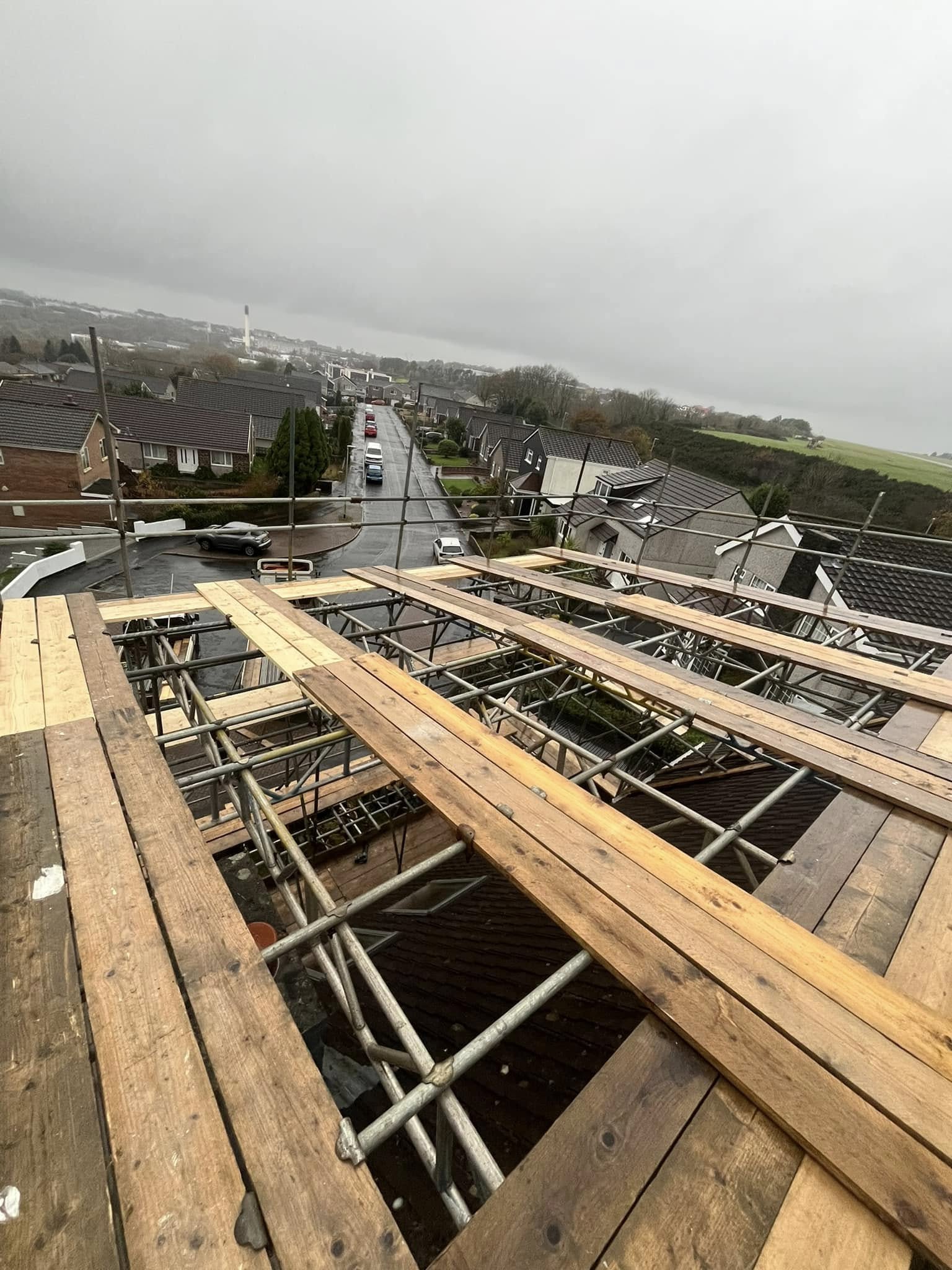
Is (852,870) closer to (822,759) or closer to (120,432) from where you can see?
(822,759)

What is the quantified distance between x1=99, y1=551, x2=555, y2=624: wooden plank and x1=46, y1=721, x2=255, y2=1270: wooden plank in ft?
8.44

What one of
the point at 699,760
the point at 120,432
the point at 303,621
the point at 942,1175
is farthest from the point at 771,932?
the point at 120,432

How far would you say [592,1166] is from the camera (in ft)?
3.71

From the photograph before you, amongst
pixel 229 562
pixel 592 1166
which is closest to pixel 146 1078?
pixel 592 1166

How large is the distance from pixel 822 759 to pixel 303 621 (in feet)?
11.2

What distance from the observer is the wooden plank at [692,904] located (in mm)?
1445

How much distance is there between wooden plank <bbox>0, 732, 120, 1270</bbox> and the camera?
3.28 ft

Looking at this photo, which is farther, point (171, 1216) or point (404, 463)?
point (404, 463)

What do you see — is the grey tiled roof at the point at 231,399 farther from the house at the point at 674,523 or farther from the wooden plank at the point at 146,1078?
the wooden plank at the point at 146,1078

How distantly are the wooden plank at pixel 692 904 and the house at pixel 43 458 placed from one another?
24.1 meters

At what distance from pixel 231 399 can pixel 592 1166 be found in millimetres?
46239

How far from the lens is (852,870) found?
2059mm

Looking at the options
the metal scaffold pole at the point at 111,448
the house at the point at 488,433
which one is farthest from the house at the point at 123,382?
the metal scaffold pole at the point at 111,448

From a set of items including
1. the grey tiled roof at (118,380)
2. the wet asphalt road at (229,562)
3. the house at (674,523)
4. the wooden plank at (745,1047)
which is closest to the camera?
the wooden plank at (745,1047)
